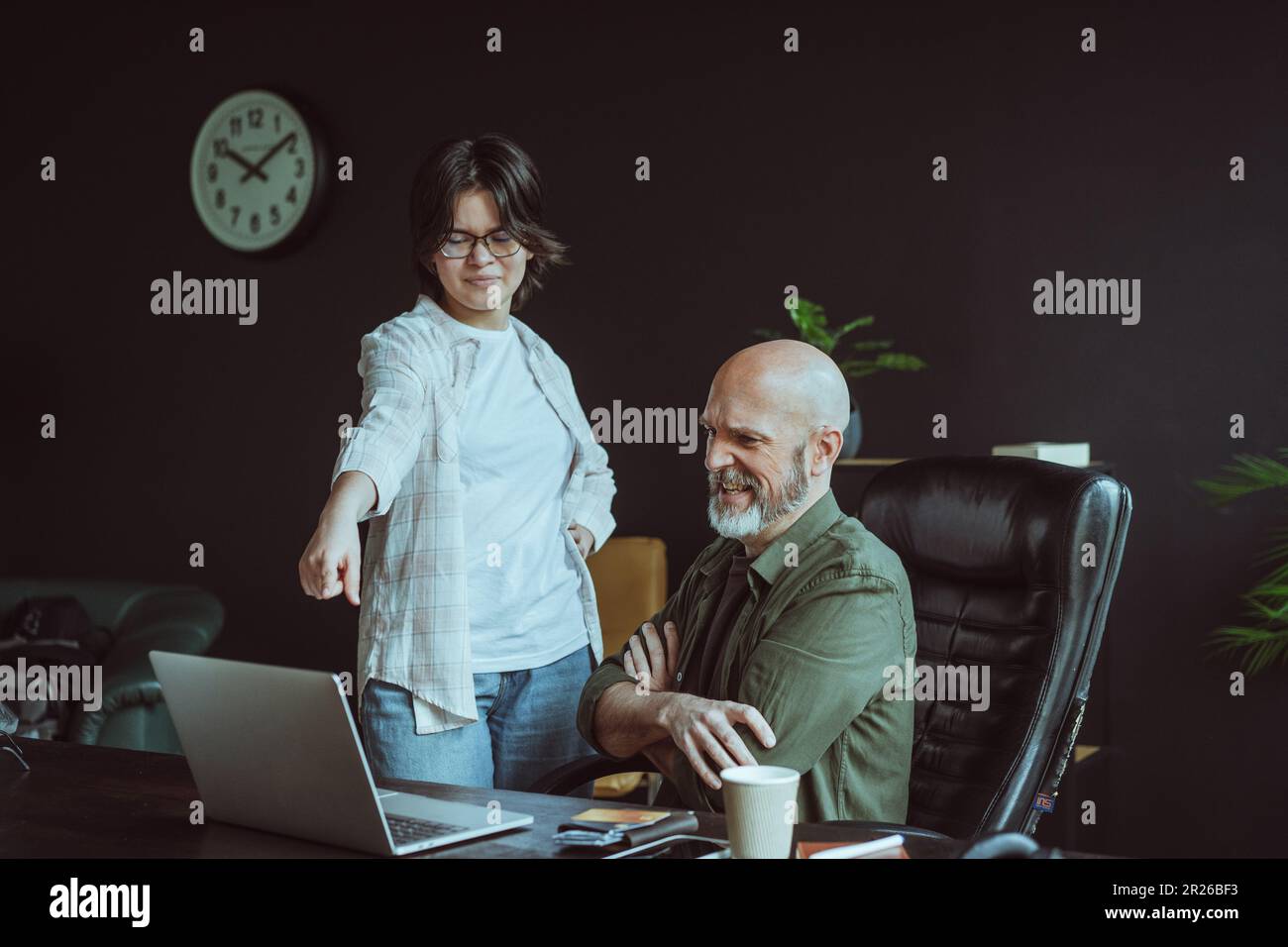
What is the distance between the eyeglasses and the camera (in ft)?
7.35

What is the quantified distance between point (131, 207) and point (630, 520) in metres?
2.48

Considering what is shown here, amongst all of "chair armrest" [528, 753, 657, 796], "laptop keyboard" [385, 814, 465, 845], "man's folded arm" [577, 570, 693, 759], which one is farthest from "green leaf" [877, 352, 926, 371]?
"laptop keyboard" [385, 814, 465, 845]

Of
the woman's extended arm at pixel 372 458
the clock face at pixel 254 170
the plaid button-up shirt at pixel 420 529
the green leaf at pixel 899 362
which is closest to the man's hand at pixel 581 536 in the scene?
the plaid button-up shirt at pixel 420 529

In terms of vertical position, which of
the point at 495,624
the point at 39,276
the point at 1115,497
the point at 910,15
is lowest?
the point at 495,624

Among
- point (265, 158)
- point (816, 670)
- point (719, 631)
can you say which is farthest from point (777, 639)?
point (265, 158)

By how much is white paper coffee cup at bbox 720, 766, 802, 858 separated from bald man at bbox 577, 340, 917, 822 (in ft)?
1.32

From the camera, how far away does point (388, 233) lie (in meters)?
4.78

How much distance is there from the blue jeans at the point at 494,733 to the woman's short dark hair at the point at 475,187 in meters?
0.74

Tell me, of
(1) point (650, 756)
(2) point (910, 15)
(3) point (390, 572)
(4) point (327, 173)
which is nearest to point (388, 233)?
(4) point (327, 173)

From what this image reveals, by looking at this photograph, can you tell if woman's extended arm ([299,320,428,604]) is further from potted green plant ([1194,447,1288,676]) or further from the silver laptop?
potted green plant ([1194,447,1288,676])

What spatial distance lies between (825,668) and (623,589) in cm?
210

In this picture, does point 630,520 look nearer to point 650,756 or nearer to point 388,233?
point 388,233

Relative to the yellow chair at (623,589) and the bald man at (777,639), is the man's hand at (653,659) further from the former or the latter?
the yellow chair at (623,589)

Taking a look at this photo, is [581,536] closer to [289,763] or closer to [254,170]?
[289,763]
